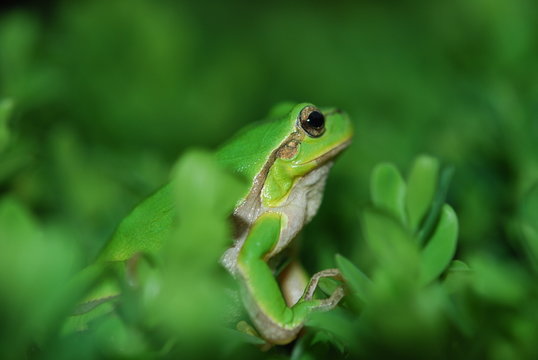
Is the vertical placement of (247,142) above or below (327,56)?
above

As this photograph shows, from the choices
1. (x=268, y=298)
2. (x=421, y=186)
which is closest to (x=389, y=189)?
(x=421, y=186)

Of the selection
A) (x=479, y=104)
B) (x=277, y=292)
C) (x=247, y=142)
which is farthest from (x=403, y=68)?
(x=277, y=292)

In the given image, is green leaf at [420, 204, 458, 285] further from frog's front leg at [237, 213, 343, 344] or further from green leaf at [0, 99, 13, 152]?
green leaf at [0, 99, 13, 152]

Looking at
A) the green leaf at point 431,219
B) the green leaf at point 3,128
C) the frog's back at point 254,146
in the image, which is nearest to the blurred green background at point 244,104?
the green leaf at point 3,128

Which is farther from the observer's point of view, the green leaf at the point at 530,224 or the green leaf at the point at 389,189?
the green leaf at the point at 389,189

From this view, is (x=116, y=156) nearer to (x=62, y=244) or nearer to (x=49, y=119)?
(x=49, y=119)

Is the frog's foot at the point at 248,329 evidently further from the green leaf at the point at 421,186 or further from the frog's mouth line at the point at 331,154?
the frog's mouth line at the point at 331,154
